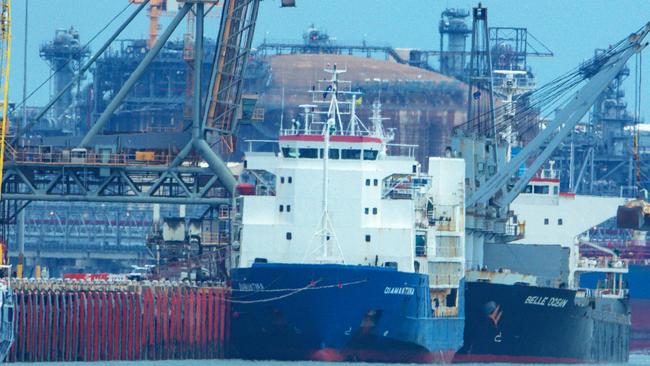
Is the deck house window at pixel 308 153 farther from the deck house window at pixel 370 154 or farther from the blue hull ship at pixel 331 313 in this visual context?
the blue hull ship at pixel 331 313

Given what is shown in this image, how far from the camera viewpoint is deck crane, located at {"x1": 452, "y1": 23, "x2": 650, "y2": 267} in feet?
307

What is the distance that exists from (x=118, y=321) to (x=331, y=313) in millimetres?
7528

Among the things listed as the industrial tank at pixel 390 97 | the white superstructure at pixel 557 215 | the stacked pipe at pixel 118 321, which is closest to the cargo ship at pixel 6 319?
the stacked pipe at pixel 118 321

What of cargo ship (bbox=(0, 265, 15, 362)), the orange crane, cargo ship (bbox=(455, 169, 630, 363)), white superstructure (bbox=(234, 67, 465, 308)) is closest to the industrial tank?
the orange crane

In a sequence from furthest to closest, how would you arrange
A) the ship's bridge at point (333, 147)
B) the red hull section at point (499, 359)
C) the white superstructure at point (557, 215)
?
the white superstructure at point (557, 215) < the red hull section at point (499, 359) < the ship's bridge at point (333, 147)

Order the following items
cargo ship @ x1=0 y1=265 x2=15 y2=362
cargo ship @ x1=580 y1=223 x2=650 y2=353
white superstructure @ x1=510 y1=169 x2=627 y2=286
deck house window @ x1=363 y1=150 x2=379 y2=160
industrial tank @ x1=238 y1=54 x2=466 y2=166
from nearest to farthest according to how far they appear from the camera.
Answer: cargo ship @ x1=0 y1=265 x2=15 y2=362 < deck house window @ x1=363 y1=150 x2=379 y2=160 < white superstructure @ x1=510 y1=169 x2=627 y2=286 < cargo ship @ x1=580 y1=223 x2=650 y2=353 < industrial tank @ x1=238 y1=54 x2=466 y2=166

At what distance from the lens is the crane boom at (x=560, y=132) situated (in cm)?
9406

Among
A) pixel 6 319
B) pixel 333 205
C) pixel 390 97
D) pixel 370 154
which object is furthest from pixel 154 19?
pixel 6 319

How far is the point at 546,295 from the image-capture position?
295 feet

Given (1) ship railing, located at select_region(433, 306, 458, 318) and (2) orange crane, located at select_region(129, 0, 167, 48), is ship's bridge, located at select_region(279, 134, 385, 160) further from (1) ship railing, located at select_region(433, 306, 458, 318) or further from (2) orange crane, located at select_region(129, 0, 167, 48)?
(2) orange crane, located at select_region(129, 0, 167, 48)

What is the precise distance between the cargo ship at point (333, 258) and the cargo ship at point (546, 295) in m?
4.67

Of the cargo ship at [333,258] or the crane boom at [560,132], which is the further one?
the crane boom at [560,132]

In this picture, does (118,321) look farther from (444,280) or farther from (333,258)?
(444,280)

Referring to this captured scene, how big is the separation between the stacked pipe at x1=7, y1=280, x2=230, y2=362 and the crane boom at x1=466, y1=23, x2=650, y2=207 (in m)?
14.0
